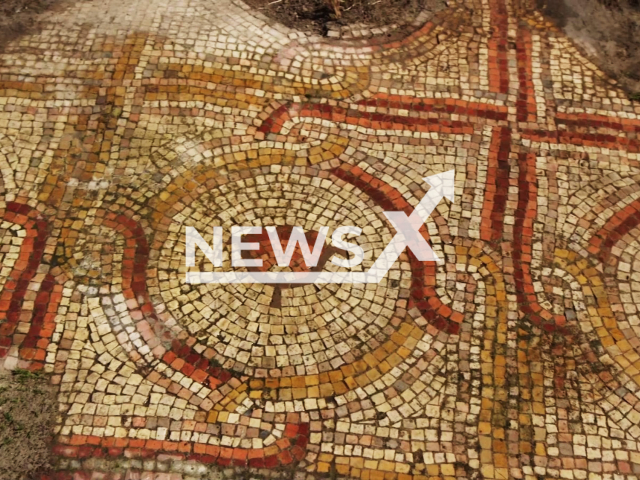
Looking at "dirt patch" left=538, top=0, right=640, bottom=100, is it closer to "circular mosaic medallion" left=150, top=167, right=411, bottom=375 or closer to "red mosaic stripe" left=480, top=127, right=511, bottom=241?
"red mosaic stripe" left=480, top=127, right=511, bottom=241

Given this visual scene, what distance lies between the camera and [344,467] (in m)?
6.83

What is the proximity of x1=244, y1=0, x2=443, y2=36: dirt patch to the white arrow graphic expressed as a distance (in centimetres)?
377

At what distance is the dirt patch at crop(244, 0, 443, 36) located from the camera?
10875mm

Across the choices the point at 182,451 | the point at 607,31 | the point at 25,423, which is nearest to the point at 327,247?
the point at 182,451

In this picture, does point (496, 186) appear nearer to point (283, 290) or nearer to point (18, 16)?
point (283, 290)

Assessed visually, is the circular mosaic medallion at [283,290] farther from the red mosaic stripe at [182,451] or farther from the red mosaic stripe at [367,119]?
the red mosaic stripe at [367,119]

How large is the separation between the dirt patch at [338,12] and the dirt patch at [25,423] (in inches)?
294

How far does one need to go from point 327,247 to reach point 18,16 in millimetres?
7386

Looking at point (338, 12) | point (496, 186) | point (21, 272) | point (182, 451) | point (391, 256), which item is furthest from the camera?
point (338, 12)

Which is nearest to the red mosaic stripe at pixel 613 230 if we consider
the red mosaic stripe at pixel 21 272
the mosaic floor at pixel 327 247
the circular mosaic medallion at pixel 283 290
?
the mosaic floor at pixel 327 247

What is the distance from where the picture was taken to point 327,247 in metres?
8.42

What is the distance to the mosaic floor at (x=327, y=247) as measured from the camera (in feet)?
23.0

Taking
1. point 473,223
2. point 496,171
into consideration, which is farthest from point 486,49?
point 473,223

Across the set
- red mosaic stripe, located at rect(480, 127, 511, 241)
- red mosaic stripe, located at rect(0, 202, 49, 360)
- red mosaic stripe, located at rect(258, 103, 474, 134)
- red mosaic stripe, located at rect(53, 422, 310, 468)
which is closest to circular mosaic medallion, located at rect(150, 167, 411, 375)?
red mosaic stripe, located at rect(53, 422, 310, 468)
